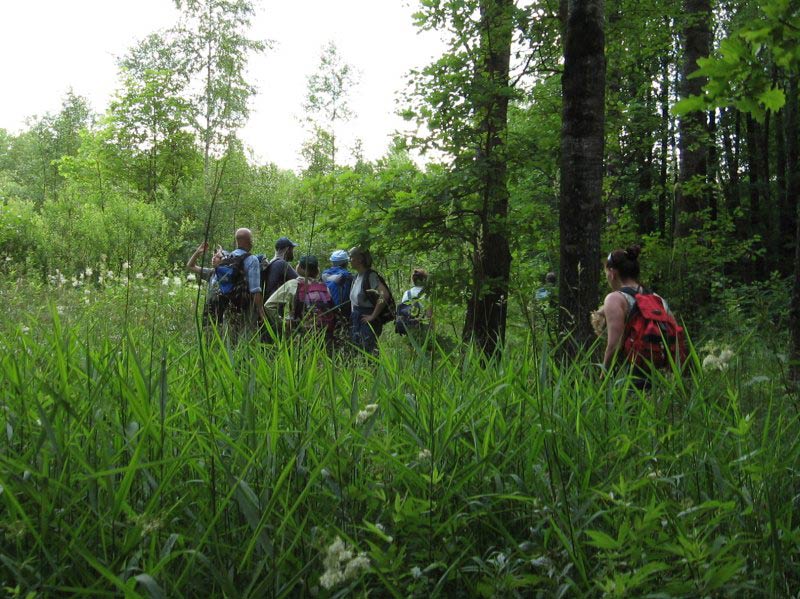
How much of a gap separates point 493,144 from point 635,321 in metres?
3.33

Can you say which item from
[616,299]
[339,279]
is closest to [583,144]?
[616,299]

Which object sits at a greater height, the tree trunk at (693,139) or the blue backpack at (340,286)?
the tree trunk at (693,139)

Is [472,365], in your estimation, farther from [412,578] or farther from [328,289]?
[328,289]

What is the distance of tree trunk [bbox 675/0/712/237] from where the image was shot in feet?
34.1

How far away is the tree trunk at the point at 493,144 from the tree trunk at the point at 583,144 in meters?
1.14

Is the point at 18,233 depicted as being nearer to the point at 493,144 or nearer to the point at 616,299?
the point at 493,144

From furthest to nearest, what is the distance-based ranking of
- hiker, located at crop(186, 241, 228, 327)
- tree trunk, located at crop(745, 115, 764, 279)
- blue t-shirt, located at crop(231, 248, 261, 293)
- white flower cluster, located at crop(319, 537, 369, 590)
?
tree trunk, located at crop(745, 115, 764, 279) < blue t-shirt, located at crop(231, 248, 261, 293) < hiker, located at crop(186, 241, 228, 327) < white flower cluster, located at crop(319, 537, 369, 590)

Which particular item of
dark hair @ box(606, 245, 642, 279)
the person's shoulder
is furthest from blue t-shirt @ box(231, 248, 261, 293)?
the person's shoulder

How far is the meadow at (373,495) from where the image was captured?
1.60 meters

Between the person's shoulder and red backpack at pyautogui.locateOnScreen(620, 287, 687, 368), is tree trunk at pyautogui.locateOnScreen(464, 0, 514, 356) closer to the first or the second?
the person's shoulder

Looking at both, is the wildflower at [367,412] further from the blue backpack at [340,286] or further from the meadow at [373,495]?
the blue backpack at [340,286]

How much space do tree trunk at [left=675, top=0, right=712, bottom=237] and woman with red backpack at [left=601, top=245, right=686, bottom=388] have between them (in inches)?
237

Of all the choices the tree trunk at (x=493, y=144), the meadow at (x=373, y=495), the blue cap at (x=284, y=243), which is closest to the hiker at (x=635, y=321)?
the meadow at (x=373, y=495)

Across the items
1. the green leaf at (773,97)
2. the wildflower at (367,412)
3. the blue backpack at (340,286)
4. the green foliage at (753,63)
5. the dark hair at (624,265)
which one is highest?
the green foliage at (753,63)
